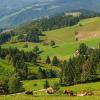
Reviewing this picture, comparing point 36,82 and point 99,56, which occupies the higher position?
point 99,56

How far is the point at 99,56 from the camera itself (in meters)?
172

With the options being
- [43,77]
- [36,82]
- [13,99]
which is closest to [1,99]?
[13,99]

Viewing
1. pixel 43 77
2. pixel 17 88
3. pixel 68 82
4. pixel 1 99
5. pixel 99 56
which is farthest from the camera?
pixel 43 77

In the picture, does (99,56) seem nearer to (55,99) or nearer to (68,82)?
(68,82)

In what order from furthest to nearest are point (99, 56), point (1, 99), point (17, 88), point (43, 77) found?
point (43, 77)
point (99, 56)
point (17, 88)
point (1, 99)

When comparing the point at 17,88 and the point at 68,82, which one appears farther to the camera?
the point at 68,82

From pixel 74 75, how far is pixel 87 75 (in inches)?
224

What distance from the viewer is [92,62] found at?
471 feet

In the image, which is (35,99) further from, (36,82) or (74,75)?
(36,82)

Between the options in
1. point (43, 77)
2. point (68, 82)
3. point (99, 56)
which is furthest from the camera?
point (43, 77)

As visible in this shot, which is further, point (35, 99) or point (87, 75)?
point (87, 75)

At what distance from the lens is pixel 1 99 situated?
154 feet

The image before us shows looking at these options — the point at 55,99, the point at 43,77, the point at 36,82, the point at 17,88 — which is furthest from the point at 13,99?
the point at 43,77

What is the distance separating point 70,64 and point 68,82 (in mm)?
10626
